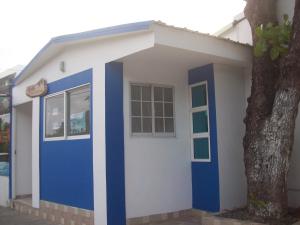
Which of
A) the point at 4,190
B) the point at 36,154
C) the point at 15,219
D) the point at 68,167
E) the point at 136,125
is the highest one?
the point at 136,125

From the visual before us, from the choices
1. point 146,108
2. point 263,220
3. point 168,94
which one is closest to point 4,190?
point 146,108

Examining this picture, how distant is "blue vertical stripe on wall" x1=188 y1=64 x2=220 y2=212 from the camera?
7.92 metres

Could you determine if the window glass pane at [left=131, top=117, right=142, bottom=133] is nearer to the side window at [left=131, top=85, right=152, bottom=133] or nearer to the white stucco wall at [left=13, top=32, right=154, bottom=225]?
the side window at [left=131, top=85, right=152, bottom=133]

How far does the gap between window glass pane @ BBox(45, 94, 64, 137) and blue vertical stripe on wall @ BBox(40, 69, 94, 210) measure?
7.1 inches

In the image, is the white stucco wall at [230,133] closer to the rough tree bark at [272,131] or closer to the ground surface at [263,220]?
the ground surface at [263,220]

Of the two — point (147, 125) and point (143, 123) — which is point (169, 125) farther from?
point (143, 123)

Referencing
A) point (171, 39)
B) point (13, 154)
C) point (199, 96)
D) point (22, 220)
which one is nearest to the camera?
point (171, 39)

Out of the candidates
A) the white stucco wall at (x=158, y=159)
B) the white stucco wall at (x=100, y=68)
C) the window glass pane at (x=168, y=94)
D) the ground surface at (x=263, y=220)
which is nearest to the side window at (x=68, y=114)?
the white stucco wall at (x=100, y=68)

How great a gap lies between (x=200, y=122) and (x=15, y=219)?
17.0ft

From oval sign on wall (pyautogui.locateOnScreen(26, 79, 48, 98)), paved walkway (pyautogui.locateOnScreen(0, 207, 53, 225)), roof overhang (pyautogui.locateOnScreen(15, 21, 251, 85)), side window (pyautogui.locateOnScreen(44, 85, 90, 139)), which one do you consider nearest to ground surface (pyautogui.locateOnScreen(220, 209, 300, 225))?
roof overhang (pyautogui.locateOnScreen(15, 21, 251, 85))

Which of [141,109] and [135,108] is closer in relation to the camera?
[135,108]

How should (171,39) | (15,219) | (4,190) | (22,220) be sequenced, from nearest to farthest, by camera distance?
1. (171,39)
2. (22,220)
3. (15,219)
4. (4,190)

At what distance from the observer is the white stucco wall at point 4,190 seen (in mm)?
11884

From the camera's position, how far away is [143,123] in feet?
26.3
